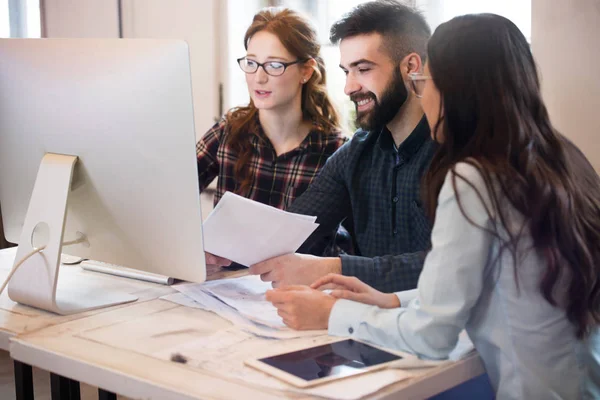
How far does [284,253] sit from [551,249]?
0.58 meters

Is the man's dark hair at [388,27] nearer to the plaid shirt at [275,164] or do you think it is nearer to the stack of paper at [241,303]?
the plaid shirt at [275,164]

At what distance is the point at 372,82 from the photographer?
1860 millimetres

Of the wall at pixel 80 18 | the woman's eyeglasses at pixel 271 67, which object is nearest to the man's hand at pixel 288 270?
the woman's eyeglasses at pixel 271 67

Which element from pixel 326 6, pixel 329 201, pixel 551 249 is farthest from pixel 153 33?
pixel 551 249

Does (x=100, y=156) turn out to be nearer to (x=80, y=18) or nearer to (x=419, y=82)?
(x=419, y=82)

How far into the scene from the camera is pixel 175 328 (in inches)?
49.3

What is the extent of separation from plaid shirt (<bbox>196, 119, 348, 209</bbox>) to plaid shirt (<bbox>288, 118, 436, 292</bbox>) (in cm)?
21

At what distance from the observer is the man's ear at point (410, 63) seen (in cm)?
187

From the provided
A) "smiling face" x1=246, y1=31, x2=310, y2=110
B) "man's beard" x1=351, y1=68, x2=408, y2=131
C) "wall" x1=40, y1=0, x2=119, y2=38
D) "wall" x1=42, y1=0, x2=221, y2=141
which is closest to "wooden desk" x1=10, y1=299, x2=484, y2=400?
"man's beard" x1=351, y1=68, x2=408, y2=131

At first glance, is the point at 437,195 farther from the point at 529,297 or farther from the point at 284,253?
the point at 284,253

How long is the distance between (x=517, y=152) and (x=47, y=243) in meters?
0.85

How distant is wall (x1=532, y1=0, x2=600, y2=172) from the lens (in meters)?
1.90

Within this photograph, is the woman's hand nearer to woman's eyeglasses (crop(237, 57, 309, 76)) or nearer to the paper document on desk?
the paper document on desk

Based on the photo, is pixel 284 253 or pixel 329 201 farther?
pixel 329 201
